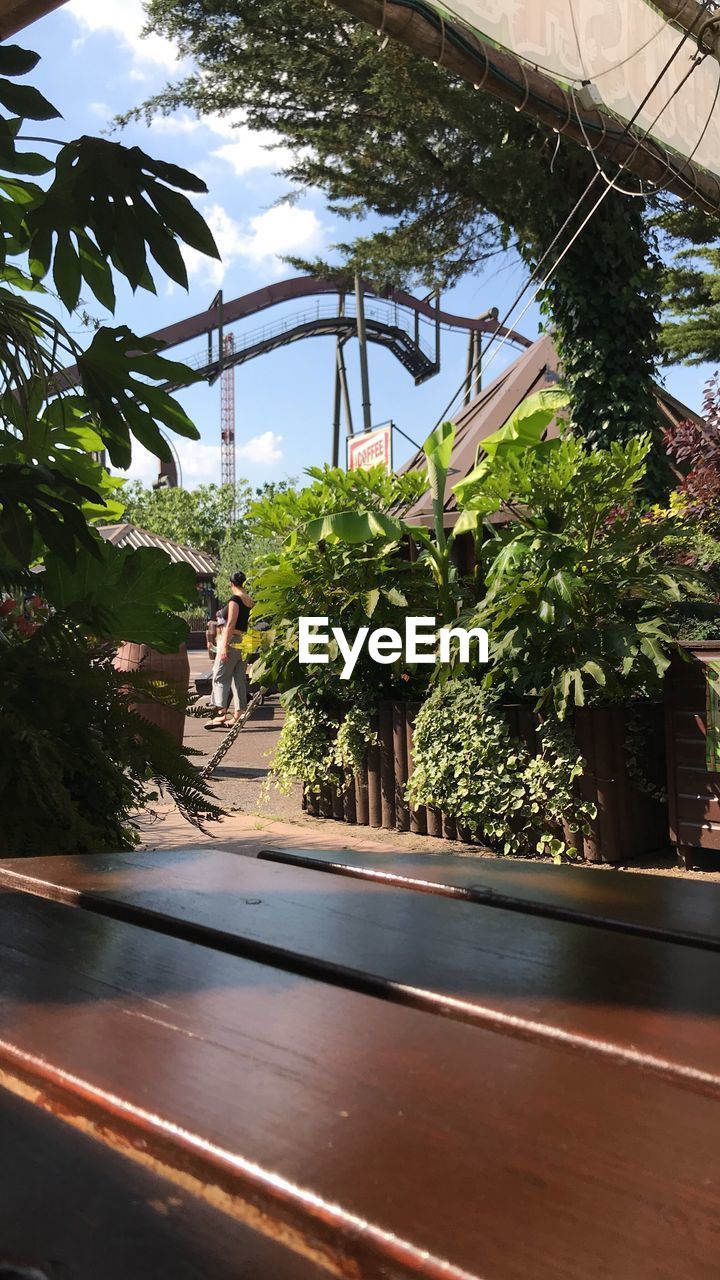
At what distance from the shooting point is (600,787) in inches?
211

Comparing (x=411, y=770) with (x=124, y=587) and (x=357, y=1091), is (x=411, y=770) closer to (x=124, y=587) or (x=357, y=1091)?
(x=124, y=587)

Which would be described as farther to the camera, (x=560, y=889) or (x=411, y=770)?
Result: (x=411, y=770)

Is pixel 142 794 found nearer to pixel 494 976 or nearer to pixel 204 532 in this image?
pixel 494 976

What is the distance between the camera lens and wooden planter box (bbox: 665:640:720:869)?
200 inches

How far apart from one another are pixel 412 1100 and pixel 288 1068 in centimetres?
10

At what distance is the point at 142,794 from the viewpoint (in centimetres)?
228

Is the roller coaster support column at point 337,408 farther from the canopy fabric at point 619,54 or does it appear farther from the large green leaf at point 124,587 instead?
the large green leaf at point 124,587

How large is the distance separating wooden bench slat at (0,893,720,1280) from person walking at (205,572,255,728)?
10128 mm

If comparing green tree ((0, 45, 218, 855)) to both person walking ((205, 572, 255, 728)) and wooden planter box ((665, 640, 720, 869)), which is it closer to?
wooden planter box ((665, 640, 720, 869))

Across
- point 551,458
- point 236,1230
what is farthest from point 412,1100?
point 551,458

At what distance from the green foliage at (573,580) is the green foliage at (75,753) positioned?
3.23 meters

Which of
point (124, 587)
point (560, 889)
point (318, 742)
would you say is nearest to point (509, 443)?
point (318, 742)

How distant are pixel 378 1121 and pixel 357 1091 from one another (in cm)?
5

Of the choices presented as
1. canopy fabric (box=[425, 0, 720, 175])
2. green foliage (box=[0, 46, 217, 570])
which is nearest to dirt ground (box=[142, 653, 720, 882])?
green foliage (box=[0, 46, 217, 570])
